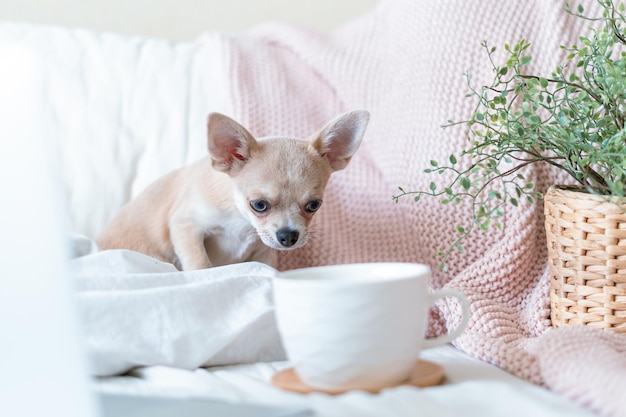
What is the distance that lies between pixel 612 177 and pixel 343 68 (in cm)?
72

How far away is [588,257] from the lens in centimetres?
123

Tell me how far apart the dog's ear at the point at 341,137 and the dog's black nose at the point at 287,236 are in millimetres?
184

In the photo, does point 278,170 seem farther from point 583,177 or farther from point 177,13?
point 177,13

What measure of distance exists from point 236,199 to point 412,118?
42cm

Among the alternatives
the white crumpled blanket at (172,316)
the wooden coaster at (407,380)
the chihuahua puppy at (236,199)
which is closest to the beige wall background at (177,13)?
the chihuahua puppy at (236,199)

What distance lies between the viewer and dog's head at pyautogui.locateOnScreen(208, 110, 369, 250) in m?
1.39

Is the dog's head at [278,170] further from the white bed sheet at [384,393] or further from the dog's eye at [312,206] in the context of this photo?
the white bed sheet at [384,393]

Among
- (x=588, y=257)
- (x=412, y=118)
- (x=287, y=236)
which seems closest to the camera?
(x=588, y=257)

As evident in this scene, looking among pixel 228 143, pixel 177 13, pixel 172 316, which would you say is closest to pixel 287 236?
pixel 228 143

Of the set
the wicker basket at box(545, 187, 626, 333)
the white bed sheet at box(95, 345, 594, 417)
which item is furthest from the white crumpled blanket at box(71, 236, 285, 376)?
the wicker basket at box(545, 187, 626, 333)

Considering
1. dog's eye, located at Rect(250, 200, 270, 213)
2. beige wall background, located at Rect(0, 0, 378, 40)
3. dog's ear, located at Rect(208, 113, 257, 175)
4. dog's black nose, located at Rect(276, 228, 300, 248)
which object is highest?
beige wall background, located at Rect(0, 0, 378, 40)

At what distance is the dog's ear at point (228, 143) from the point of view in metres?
1.38

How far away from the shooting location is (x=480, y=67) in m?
1.57

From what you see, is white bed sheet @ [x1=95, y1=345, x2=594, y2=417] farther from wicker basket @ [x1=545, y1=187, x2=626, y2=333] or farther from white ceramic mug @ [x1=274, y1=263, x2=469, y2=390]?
wicker basket @ [x1=545, y1=187, x2=626, y2=333]
